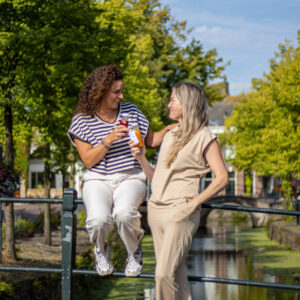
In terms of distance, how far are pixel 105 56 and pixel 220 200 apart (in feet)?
109

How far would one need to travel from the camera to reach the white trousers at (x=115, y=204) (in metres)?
3.82

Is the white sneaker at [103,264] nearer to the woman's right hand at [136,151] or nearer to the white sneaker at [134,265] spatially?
the white sneaker at [134,265]

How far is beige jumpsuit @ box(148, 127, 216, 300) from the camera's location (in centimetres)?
347

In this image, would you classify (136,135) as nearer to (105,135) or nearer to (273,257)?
(105,135)

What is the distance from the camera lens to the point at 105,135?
4.12 m

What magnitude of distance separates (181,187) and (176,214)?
0.17 metres

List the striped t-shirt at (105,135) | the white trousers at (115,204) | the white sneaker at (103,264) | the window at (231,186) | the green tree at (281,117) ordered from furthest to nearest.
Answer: the window at (231,186) < the green tree at (281,117) < the striped t-shirt at (105,135) < the white sneaker at (103,264) < the white trousers at (115,204)

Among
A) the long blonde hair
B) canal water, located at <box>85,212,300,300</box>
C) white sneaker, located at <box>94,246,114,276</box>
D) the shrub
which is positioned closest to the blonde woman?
the long blonde hair

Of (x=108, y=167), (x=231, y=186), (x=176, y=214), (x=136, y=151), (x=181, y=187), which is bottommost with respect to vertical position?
(x=231, y=186)

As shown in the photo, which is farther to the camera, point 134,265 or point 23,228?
point 23,228

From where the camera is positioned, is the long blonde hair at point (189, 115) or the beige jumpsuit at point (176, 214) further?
the long blonde hair at point (189, 115)

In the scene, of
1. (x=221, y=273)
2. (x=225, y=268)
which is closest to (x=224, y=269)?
(x=225, y=268)

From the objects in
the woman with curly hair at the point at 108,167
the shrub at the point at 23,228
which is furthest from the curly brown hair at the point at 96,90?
the shrub at the point at 23,228

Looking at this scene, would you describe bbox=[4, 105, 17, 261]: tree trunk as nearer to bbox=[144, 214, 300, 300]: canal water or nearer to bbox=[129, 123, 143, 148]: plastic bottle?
bbox=[144, 214, 300, 300]: canal water
